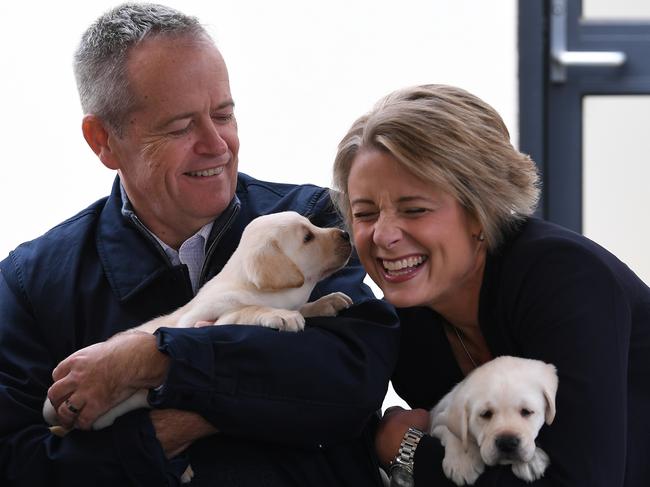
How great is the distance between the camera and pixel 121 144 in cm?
201

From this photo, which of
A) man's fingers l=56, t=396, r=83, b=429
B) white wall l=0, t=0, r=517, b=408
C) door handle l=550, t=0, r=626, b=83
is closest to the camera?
man's fingers l=56, t=396, r=83, b=429

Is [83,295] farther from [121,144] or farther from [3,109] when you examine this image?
[3,109]

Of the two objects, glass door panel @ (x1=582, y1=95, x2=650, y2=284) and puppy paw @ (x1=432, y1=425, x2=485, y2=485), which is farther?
glass door panel @ (x1=582, y1=95, x2=650, y2=284)

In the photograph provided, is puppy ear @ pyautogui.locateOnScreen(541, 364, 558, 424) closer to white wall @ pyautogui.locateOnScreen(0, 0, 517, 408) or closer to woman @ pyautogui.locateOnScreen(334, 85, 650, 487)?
woman @ pyautogui.locateOnScreen(334, 85, 650, 487)

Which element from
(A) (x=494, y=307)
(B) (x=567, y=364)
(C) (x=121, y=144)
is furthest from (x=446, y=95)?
(C) (x=121, y=144)

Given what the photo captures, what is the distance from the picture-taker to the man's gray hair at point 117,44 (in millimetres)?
1962

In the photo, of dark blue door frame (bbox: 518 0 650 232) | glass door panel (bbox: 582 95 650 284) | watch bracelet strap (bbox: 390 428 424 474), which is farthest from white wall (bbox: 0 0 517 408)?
watch bracelet strap (bbox: 390 428 424 474)

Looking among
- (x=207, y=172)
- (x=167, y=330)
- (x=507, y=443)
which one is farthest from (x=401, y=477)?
(x=207, y=172)

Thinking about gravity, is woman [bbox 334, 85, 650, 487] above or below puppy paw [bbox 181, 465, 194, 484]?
above

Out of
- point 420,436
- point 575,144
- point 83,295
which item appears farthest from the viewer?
point 575,144

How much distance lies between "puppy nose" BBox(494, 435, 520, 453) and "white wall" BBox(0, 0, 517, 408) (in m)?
1.53

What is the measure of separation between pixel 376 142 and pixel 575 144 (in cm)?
147

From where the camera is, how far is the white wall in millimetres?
2854

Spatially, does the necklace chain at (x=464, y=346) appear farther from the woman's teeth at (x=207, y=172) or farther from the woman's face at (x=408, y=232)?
the woman's teeth at (x=207, y=172)
